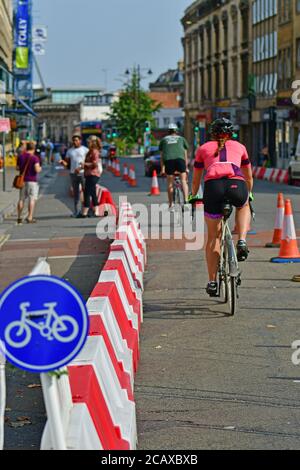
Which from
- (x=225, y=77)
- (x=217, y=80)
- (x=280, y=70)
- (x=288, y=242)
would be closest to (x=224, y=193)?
(x=288, y=242)

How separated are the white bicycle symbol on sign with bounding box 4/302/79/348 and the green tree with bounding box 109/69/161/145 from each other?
123099 millimetres

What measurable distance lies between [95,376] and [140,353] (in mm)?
3356

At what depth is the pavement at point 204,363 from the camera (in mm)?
6516

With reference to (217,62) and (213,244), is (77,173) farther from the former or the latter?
(217,62)

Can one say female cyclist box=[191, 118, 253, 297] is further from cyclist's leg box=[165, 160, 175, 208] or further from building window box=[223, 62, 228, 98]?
building window box=[223, 62, 228, 98]

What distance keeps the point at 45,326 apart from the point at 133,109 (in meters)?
125

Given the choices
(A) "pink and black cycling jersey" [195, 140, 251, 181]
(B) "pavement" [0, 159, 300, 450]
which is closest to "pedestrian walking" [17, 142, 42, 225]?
(B) "pavement" [0, 159, 300, 450]

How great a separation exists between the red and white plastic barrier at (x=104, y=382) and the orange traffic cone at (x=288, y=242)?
520 centimetres

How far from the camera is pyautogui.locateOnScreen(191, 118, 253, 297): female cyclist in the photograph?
10.5 meters


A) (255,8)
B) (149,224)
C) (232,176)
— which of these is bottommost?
(149,224)

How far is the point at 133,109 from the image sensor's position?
128125 millimetres
